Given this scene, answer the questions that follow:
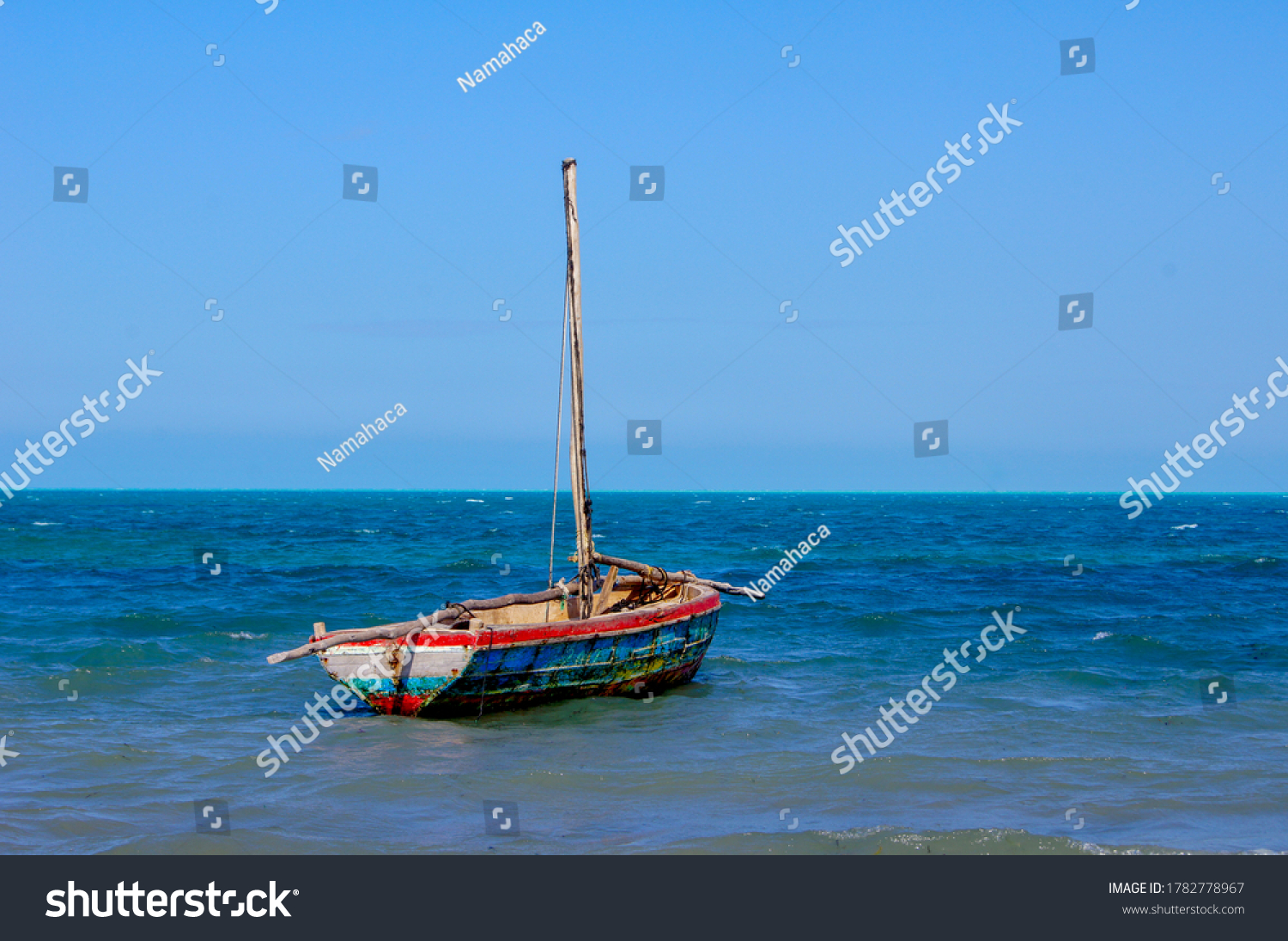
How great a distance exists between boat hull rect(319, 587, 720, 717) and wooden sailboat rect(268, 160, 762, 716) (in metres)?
0.02

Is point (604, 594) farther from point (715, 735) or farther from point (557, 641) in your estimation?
point (715, 735)

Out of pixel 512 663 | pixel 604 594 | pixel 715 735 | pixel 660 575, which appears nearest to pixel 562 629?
pixel 512 663

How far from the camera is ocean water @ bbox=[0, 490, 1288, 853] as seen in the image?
9312 millimetres

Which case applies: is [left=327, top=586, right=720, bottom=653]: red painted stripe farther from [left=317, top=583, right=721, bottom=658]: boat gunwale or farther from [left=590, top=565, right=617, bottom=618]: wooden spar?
[left=590, top=565, right=617, bottom=618]: wooden spar

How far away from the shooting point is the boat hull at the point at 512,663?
13.1 meters

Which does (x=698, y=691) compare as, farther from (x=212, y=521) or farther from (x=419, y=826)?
(x=212, y=521)

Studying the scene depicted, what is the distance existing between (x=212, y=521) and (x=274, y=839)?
64.2m

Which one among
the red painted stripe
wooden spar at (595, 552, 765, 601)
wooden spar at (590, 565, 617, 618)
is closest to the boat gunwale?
the red painted stripe

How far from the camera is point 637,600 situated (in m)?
18.1

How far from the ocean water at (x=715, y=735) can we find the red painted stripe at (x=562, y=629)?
113 cm

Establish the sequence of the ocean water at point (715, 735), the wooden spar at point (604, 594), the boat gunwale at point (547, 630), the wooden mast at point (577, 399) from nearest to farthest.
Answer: the ocean water at point (715, 735) < the boat gunwale at point (547, 630) < the wooden mast at point (577, 399) < the wooden spar at point (604, 594)

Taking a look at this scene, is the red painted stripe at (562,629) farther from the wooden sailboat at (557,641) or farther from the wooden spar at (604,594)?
the wooden spar at (604,594)

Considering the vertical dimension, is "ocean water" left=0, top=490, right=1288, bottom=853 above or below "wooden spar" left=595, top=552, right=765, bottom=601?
below

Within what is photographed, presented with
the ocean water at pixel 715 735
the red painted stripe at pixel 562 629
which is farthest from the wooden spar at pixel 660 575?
the ocean water at pixel 715 735
